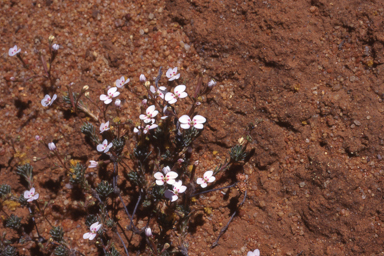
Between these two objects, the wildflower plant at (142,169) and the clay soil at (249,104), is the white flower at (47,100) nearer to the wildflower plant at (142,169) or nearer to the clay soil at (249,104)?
the wildflower plant at (142,169)

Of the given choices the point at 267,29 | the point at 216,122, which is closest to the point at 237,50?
the point at 267,29

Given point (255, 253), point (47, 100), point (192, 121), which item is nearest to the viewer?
point (255, 253)

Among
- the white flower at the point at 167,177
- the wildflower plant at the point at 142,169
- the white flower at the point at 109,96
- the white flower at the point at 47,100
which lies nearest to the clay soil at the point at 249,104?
the wildflower plant at the point at 142,169

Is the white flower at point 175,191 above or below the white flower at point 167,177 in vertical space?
below

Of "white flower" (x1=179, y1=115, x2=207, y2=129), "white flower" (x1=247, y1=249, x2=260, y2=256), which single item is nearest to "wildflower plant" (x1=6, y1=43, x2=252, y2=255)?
"white flower" (x1=179, y1=115, x2=207, y2=129)

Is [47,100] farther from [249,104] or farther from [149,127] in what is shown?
[249,104]

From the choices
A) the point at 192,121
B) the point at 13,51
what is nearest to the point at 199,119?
the point at 192,121
